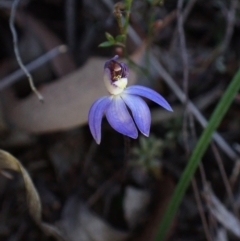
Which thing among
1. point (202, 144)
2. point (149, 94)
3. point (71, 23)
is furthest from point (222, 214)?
point (71, 23)

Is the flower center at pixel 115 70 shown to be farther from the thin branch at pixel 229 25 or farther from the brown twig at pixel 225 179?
the thin branch at pixel 229 25

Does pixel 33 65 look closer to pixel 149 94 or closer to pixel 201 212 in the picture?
pixel 149 94

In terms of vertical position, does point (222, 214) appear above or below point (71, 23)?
below

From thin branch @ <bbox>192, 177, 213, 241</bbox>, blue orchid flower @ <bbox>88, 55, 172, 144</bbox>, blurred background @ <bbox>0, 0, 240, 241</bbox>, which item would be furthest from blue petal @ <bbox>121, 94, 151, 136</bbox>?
thin branch @ <bbox>192, 177, 213, 241</bbox>

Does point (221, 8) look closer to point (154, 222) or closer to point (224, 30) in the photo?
point (224, 30)

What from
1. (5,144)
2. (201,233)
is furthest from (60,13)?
(201,233)

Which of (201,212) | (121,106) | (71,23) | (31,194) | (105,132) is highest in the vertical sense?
(121,106)

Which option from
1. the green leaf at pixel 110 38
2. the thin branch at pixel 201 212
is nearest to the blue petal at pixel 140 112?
the green leaf at pixel 110 38

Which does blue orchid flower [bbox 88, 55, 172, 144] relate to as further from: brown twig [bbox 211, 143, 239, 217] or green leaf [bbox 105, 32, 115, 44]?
brown twig [bbox 211, 143, 239, 217]
